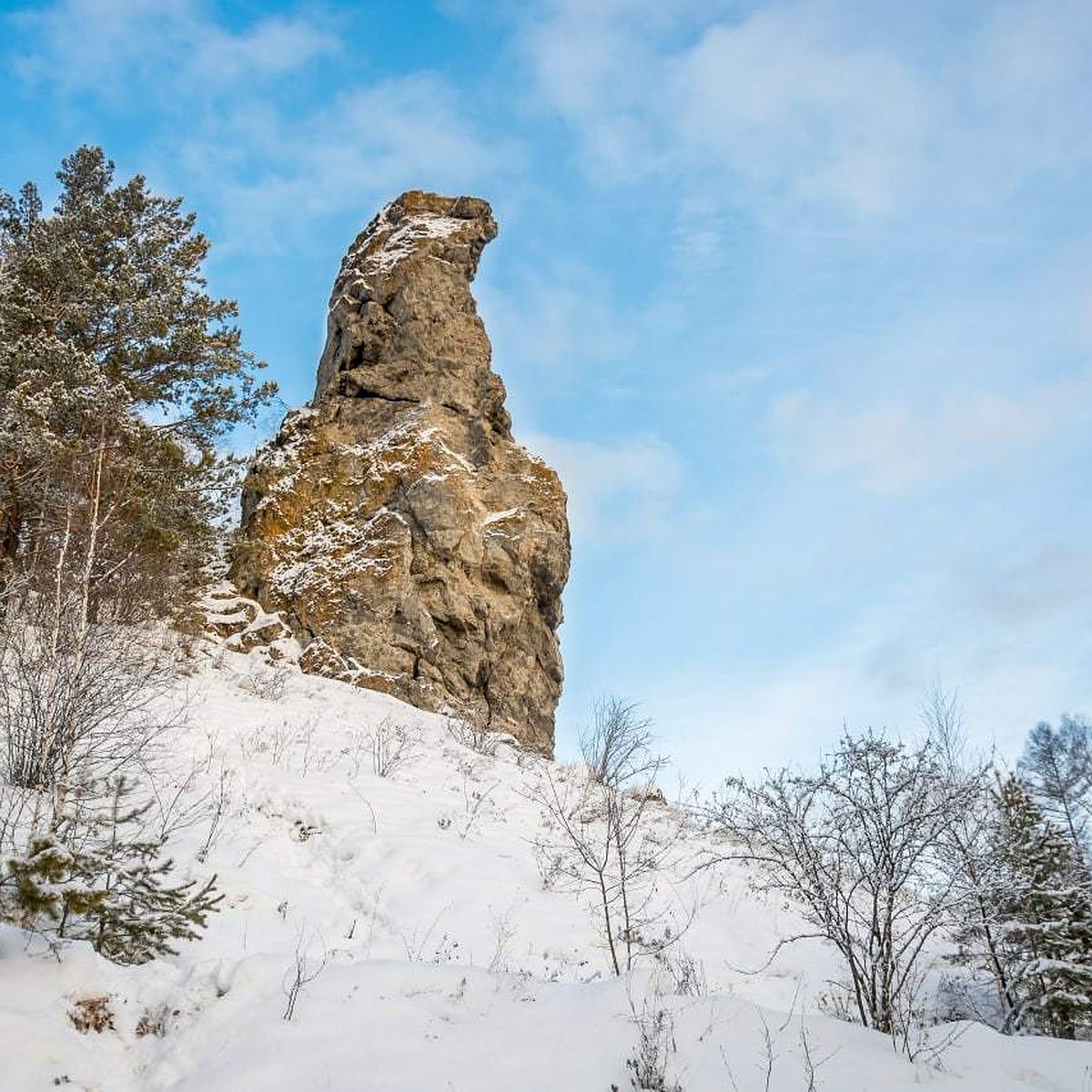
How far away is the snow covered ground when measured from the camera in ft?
12.5

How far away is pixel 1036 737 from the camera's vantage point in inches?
993

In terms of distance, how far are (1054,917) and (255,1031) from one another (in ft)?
31.1

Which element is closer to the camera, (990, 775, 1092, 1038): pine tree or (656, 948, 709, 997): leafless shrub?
(656, 948, 709, 997): leafless shrub

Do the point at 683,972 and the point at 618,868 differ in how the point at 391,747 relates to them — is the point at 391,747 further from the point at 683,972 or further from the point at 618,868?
the point at 683,972

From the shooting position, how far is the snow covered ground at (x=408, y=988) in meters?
3.82

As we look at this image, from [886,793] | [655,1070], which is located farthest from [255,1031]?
[886,793]

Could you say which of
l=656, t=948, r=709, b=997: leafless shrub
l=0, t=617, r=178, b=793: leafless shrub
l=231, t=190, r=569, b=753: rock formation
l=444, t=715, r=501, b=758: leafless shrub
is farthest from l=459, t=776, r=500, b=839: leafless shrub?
l=231, t=190, r=569, b=753: rock formation

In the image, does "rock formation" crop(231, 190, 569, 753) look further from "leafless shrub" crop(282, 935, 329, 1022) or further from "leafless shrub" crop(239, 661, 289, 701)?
"leafless shrub" crop(282, 935, 329, 1022)

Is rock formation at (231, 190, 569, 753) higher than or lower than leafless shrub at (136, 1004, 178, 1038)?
higher

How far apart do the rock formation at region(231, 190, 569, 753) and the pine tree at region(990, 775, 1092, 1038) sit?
39.1 ft

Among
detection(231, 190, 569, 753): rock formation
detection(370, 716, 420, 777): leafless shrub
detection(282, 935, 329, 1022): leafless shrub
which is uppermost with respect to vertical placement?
detection(231, 190, 569, 753): rock formation

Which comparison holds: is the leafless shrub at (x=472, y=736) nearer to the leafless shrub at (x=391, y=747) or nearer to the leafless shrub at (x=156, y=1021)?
the leafless shrub at (x=391, y=747)

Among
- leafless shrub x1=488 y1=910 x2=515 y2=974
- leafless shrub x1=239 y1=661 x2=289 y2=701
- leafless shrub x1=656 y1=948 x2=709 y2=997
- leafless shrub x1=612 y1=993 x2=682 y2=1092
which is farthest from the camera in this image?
leafless shrub x1=239 y1=661 x2=289 y2=701

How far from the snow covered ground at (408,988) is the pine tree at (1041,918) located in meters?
1.88
